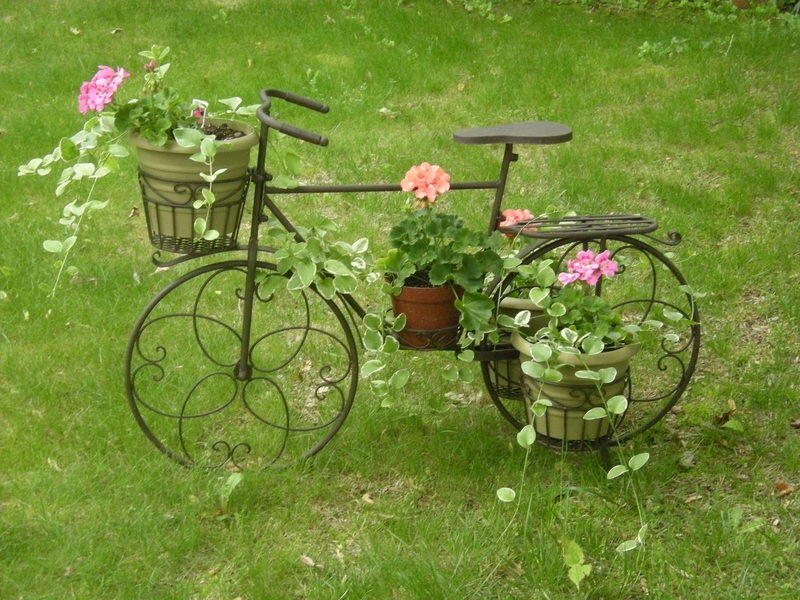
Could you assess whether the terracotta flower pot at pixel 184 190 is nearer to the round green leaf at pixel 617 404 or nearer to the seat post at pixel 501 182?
the seat post at pixel 501 182

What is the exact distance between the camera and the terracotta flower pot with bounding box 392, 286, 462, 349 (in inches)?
133

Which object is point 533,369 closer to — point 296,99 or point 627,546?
point 627,546

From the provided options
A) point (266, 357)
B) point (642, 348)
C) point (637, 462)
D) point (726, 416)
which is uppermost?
point (637, 462)

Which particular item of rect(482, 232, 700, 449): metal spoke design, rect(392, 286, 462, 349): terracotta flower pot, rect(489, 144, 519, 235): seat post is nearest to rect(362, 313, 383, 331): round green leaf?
rect(392, 286, 462, 349): terracotta flower pot

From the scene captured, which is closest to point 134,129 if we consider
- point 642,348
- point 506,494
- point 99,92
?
point 99,92

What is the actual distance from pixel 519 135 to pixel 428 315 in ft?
2.17

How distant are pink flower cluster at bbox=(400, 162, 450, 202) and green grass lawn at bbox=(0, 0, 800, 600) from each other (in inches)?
40.0

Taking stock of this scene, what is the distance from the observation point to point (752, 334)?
14.8 feet

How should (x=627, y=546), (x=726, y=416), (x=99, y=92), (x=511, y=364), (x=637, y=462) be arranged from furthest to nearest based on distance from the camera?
(x=726, y=416), (x=511, y=364), (x=99, y=92), (x=637, y=462), (x=627, y=546)

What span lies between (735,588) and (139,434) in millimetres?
2138

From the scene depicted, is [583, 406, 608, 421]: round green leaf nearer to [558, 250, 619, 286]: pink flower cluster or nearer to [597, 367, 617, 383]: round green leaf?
[597, 367, 617, 383]: round green leaf

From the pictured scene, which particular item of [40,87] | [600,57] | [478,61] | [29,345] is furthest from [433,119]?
[29,345]

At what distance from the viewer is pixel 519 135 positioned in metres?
3.36

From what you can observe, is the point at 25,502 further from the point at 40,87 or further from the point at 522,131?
the point at 40,87
